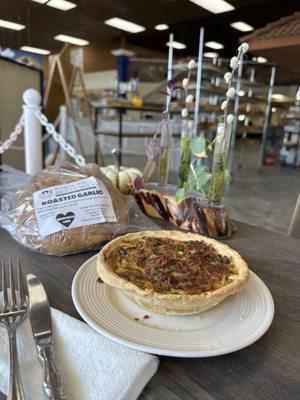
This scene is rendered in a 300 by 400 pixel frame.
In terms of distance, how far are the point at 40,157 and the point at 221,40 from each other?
929 centimetres

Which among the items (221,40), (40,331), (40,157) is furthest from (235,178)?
(221,40)

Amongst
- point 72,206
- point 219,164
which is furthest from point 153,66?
point 72,206

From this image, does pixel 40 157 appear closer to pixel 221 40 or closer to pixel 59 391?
pixel 59 391

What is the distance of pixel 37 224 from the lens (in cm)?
62

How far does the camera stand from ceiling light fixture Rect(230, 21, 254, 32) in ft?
23.8

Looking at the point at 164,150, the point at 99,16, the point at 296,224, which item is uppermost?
the point at 99,16

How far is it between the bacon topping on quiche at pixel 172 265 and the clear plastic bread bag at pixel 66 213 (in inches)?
4.0

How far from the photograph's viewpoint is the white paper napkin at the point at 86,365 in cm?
30

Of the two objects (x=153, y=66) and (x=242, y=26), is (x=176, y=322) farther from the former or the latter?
(x=153, y=66)

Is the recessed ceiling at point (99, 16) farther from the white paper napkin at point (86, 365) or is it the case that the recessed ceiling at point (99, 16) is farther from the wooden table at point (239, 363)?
the white paper napkin at point (86, 365)

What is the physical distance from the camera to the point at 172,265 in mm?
492

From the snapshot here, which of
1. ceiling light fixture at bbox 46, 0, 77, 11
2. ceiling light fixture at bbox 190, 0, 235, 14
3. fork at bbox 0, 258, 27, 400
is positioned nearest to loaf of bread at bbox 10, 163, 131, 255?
fork at bbox 0, 258, 27, 400

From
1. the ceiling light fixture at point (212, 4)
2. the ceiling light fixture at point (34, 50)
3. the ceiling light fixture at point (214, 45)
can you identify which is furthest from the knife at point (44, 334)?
the ceiling light fixture at point (214, 45)

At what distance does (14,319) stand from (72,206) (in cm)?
28
